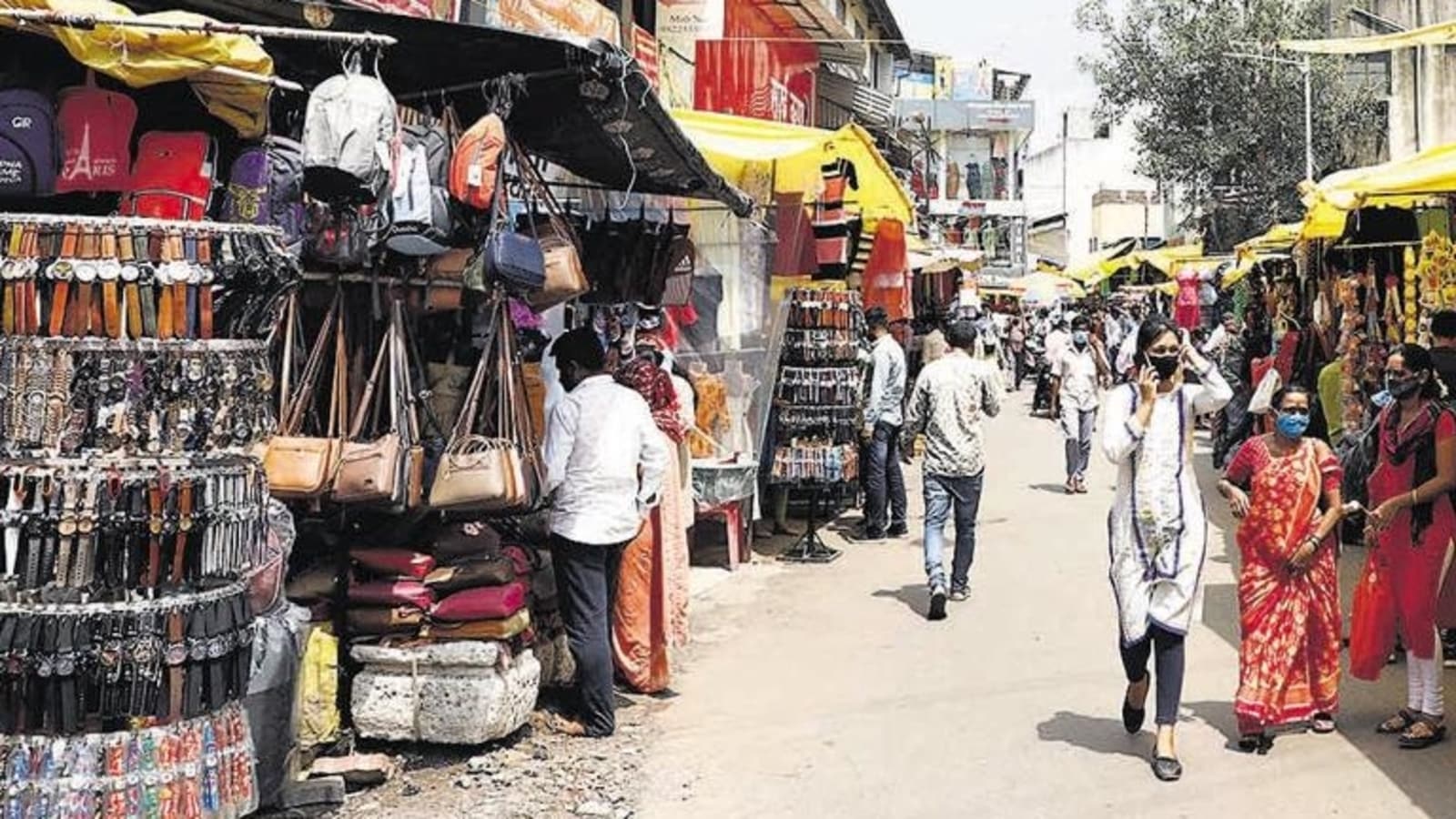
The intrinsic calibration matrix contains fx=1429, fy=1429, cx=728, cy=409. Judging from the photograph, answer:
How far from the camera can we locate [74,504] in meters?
3.80

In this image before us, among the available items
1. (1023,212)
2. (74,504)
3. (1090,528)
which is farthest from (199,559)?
(1023,212)

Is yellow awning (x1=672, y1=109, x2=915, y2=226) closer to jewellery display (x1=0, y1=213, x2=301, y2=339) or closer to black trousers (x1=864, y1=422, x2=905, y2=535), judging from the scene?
black trousers (x1=864, y1=422, x2=905, y2=535)

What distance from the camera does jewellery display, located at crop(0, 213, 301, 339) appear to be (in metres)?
3.79

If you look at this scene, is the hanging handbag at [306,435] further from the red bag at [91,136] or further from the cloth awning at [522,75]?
the red bag at [91,136]

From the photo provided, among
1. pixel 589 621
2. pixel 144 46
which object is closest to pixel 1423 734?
pixel 589 621

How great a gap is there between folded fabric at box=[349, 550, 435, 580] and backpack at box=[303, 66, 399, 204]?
5.88 feet

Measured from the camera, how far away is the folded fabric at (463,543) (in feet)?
19.5

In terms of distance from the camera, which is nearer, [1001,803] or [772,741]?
[1001,803]

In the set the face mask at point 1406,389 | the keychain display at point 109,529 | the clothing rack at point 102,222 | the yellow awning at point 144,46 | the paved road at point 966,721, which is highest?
the yellow awning at point 144,46

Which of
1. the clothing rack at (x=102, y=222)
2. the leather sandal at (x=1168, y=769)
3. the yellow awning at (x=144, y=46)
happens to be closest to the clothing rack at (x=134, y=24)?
the yellow awning at (x=144, y=46)

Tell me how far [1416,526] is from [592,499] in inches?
144

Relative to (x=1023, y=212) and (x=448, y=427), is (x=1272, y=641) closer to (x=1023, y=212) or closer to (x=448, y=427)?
(x=448, y=427)

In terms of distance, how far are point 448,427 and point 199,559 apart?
2059 mm

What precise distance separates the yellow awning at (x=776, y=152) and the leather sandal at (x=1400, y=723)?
4908 millimetres
